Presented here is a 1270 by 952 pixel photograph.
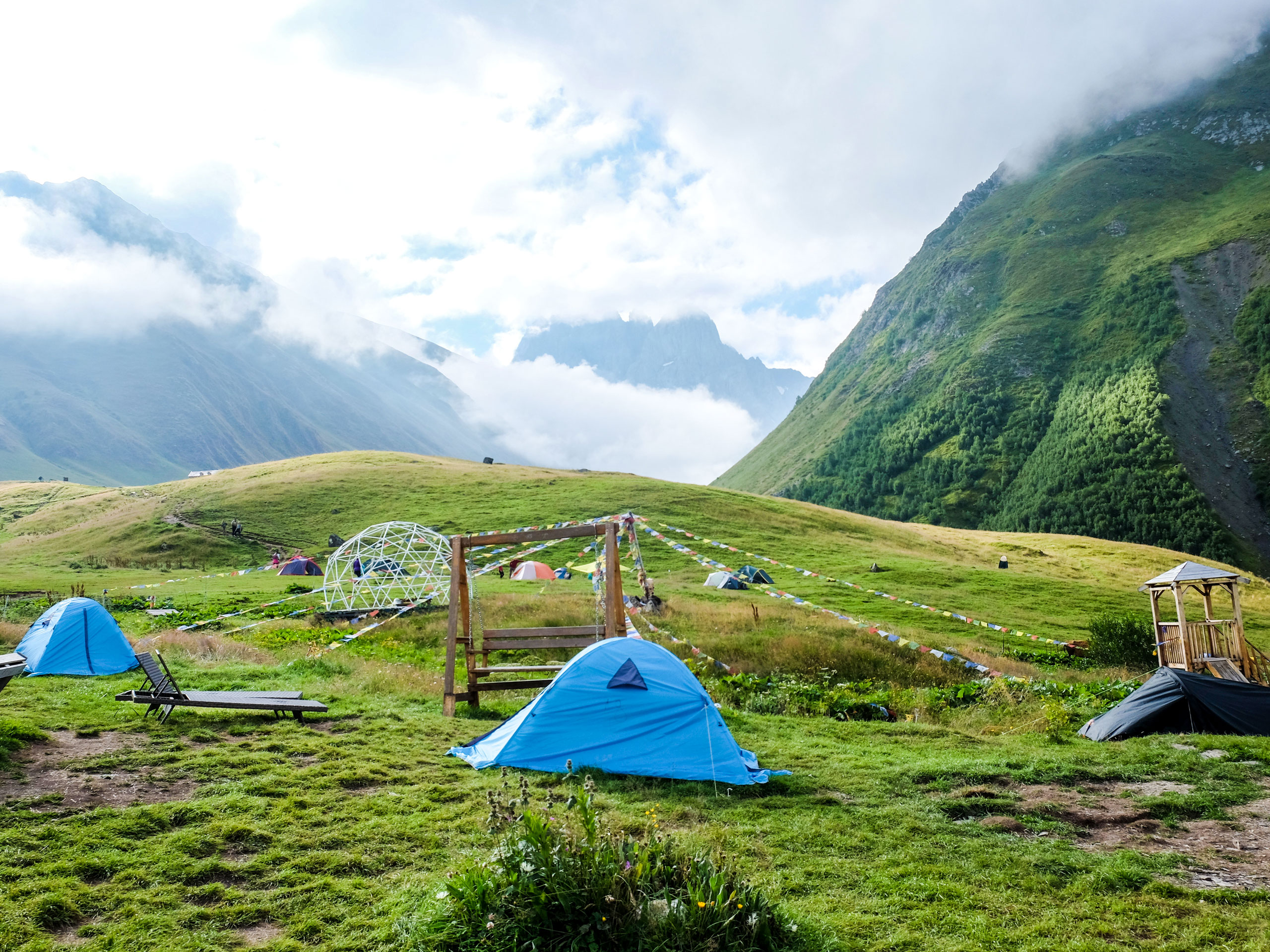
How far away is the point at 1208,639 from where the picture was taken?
2030 centimetres

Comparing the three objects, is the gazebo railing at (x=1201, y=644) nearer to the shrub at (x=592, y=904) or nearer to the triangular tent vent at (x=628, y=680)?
the triangular tent vent at (x=628, y=680)

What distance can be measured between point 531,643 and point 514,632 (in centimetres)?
49

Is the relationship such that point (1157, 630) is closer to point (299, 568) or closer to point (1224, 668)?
→ point (1224, 668)

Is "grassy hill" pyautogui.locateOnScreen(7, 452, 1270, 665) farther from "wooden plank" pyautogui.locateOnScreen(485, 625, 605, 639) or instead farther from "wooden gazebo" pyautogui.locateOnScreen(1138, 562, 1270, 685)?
"wooden plank" pyautogui.locateOnScreen(485, 625, 605, 639)

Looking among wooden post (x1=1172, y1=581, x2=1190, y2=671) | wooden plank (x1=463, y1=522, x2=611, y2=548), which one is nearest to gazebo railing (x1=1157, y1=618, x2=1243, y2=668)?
wooden post (x1=1172, y1=581, x2=1190, y2=671)

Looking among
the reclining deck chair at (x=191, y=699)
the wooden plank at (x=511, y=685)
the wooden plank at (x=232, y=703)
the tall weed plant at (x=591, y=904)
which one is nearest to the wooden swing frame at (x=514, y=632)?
the wooden plank at (x=511, y=685)

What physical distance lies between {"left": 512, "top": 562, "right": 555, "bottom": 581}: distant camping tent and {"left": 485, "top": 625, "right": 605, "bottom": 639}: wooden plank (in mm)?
28469

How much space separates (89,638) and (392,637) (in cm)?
915

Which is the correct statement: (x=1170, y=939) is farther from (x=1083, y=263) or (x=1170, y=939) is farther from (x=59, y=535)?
(x=1083, y=263)

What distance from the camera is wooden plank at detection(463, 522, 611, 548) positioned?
50.3 ft

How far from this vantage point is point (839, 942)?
5.47 m

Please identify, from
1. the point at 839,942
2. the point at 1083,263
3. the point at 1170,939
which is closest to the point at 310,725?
the point at 839,942

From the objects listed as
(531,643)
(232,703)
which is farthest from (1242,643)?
(232,703)

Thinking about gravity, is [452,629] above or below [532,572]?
below
